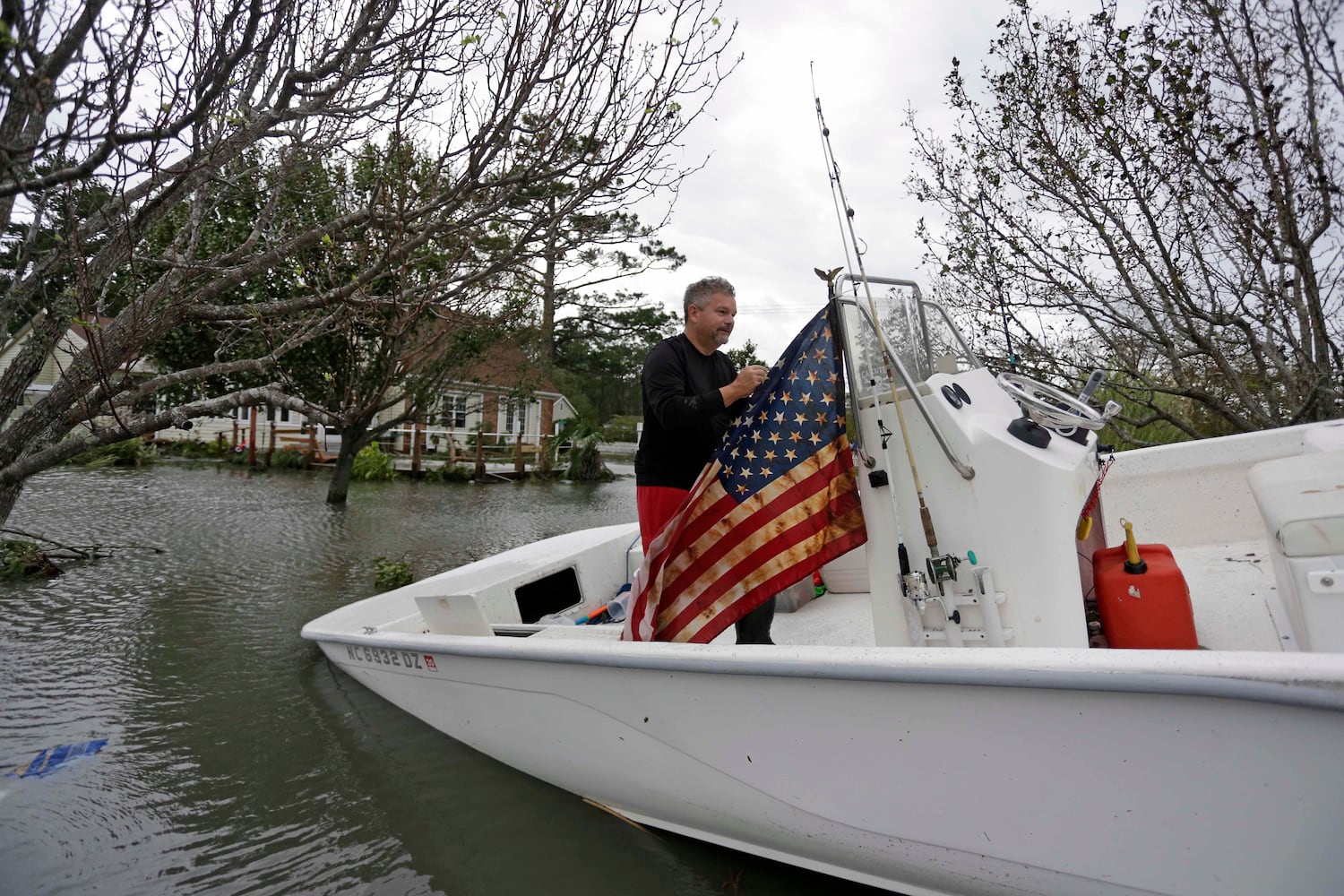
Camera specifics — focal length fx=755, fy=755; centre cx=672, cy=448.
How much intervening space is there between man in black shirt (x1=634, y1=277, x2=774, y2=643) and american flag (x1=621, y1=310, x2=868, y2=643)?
0.31 m

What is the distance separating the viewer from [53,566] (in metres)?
7.87

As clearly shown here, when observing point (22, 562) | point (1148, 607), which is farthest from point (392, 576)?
point (1148, 607)

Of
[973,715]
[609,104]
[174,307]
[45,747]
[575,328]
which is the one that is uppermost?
[575,328]

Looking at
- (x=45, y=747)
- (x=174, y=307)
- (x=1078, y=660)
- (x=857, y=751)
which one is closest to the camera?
(x=1078, y=660)

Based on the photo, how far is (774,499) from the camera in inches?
112

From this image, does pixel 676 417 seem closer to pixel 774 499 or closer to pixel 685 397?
pixel 685 397

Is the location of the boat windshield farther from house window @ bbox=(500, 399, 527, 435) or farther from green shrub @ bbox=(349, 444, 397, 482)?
house window @ bbox=(500, 399, 527, 435)

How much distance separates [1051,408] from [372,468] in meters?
19.8

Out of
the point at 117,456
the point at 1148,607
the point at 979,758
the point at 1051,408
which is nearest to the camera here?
the point at 979,758

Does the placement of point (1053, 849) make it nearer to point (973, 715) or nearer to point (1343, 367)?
point (973, 715)

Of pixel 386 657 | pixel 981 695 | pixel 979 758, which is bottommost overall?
pixel 386 657

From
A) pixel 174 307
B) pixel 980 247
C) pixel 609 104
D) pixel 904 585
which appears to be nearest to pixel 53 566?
pixel 174 307

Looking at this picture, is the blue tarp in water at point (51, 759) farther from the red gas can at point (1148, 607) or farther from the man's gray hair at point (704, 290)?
the red gas can at point (1148, 607)

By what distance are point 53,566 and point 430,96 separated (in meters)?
6.98
